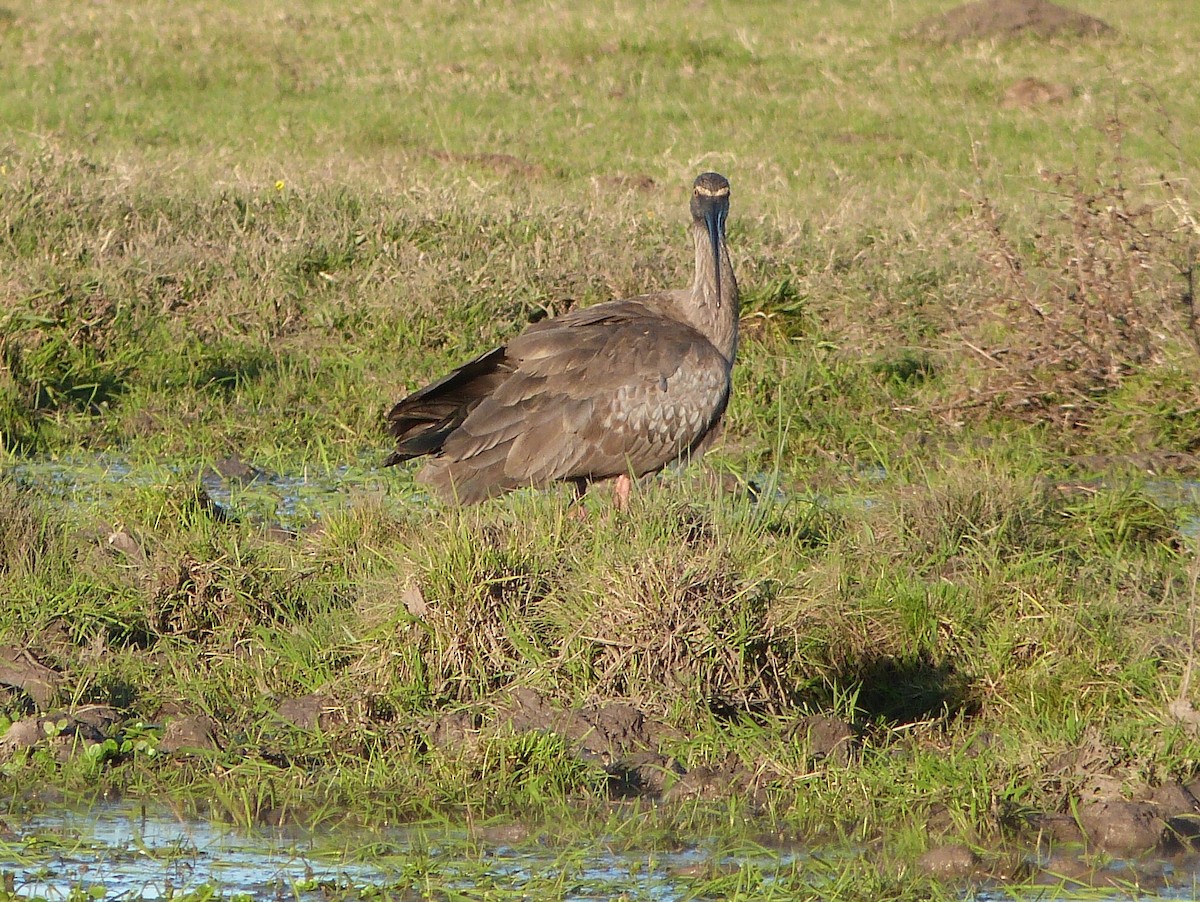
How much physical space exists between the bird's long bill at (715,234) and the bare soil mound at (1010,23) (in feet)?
36.9

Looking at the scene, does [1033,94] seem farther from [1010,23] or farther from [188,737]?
[188,737]

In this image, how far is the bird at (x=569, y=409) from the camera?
20.3 ft

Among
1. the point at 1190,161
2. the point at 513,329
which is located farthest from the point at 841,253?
the point at 1190,161

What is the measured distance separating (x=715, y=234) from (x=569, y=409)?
102cm

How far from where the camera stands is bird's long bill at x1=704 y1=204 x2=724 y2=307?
264 inches

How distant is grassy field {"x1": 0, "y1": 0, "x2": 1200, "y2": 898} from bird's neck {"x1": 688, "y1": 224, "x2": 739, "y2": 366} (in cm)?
43

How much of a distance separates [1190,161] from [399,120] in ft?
19.3

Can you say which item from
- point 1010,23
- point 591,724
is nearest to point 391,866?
point 591,724

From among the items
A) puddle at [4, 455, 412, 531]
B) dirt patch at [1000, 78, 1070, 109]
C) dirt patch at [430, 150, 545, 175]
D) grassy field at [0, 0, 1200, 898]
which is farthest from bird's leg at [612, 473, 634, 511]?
dirt patch at [1000, 78, 1070, 109]

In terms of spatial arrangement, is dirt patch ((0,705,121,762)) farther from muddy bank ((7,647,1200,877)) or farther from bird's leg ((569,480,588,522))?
bird's leg ((569,480,588,522))

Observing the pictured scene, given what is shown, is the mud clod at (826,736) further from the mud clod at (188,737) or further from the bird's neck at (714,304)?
the bird's neck at (714,304)

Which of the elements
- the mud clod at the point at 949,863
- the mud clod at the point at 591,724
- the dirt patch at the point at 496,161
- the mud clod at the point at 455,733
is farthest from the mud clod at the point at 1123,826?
the dirt patch at the point at 496,161

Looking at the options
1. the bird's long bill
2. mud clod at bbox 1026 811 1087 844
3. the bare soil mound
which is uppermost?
the bare soil mound

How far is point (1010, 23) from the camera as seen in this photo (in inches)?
692
